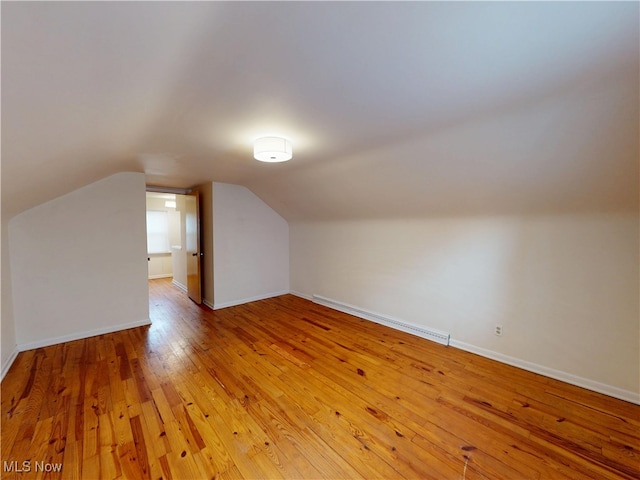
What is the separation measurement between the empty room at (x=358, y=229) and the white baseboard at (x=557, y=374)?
2cm

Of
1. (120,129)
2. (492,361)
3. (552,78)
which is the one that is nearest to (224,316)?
(120,129)

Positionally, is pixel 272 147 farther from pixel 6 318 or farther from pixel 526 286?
pixel 6 318

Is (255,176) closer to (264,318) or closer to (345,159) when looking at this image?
(345,159)

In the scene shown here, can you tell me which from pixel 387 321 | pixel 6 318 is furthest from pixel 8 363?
pixel 387 321

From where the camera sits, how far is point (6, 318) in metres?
2.60

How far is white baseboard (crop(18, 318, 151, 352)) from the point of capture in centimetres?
295

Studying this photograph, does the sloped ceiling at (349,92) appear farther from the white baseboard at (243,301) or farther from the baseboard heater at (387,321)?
the white baseboard at (243,301)

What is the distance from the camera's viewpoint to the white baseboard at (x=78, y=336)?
9.67ft

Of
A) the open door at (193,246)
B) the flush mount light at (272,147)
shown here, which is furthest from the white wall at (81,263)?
the flush mount light at (272,147)

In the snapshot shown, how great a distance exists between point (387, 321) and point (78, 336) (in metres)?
4.04

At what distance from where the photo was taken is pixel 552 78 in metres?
1.36

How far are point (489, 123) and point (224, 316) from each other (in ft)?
13.3

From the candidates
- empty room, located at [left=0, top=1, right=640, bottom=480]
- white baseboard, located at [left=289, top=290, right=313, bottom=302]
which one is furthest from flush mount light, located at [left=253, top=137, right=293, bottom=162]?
white baseboard, located at [left=289, top=290, right=313, bottom=302]

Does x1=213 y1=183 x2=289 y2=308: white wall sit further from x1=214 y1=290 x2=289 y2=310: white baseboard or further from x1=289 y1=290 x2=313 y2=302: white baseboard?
x1=289 y1=290 x2=313 y2=302: white baseboard
